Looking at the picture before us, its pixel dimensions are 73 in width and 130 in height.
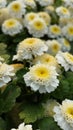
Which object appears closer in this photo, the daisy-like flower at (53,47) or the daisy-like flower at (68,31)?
the daisy-like flower at (53,47)

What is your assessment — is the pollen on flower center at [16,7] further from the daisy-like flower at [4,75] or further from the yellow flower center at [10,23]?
the daisy-like flower at [4,75]

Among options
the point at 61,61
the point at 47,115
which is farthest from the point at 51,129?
the point at 61,61

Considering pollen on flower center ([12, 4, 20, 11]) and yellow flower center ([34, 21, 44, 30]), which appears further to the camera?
pollen on flower center ([12, 4, 20, 11])

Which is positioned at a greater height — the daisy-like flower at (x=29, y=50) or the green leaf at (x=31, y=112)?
the daisy-like flower at (x=29, y=50)

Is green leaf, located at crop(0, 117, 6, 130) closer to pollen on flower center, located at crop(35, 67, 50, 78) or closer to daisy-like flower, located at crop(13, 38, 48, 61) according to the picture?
pollen on flower center, located at crop(35, 67, 50, 78)

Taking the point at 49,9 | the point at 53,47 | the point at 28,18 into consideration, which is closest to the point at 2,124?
the point at 53,47

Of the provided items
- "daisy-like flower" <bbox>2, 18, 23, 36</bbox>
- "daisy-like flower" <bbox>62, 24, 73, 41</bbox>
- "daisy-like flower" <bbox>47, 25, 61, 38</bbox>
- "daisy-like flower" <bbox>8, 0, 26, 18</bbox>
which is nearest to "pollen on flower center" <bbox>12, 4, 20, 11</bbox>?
"daisy-like flower" <bbox>8, 0, 26, 18</bbox>

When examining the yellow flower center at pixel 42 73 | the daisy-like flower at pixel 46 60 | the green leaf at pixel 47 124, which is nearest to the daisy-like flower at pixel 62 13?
the daisy-like flower at pixel 46 60
